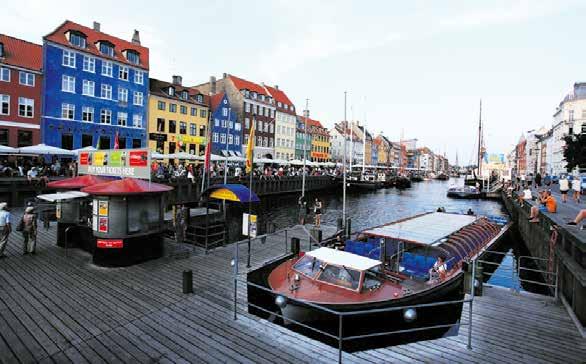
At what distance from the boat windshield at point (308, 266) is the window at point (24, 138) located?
4329 centimetres

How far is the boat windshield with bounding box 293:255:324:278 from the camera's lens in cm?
1002

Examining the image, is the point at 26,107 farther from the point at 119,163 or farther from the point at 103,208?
the point at 103,208

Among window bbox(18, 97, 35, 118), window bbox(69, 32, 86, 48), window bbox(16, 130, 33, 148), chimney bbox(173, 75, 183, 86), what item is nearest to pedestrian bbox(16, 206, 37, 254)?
window bbox(16, 130, 33, 148)

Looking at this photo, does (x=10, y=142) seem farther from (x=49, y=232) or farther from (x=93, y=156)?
(x=93, y=156)

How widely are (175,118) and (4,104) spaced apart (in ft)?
77.5

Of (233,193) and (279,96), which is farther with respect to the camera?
(279,96)

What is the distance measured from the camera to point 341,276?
9539 millimetres

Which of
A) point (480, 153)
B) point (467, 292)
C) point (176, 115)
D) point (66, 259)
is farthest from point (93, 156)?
point (480, 153)

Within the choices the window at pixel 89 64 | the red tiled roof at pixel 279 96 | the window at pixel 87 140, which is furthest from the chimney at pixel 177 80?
the red tiled roof at pixel 279 96

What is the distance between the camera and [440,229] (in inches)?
668


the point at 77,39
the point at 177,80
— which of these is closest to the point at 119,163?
A: the point at 77,39

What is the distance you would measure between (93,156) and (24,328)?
8.69m

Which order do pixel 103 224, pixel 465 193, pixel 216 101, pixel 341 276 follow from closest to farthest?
pixel 341 276 → pixel 103 224 → pixel 465 193 → pixel 216 101

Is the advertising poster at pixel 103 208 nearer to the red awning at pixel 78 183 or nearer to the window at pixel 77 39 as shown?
the red awning at pixel 78 183
